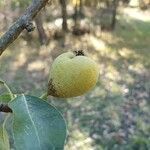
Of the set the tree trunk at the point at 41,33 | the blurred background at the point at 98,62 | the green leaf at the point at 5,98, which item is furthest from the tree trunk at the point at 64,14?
the green leaf at the point at 5,98

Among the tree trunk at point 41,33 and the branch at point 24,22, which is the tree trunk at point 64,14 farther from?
the branch at point 24,22

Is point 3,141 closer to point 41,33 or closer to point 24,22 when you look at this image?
point 24,22

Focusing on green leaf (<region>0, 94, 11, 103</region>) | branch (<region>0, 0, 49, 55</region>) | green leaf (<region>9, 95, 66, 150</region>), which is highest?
branch (<region>0, 0, 49, 55</region>)

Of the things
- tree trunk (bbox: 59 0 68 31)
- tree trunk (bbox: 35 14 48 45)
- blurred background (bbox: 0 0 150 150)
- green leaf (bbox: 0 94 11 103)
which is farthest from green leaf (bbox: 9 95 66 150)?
tree trunk (bbox: 59 0 68 31)

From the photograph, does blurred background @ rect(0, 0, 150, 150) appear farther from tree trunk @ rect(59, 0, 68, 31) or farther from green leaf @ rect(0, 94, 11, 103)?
green leaf @ rect(0, 94, 11, 103)

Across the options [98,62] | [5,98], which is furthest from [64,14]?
[5,98]

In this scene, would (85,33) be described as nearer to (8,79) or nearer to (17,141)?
(8,79)

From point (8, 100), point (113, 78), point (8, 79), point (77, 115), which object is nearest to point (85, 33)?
point (113, 78)
